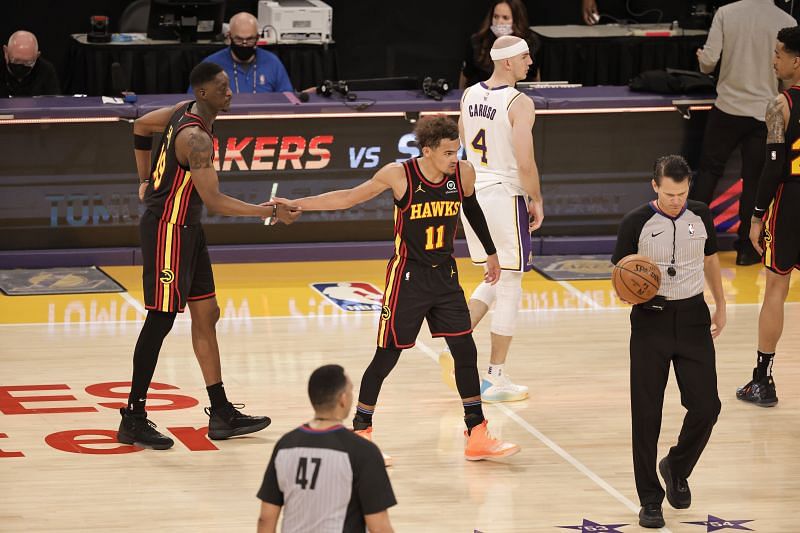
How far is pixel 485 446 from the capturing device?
701 centimetres

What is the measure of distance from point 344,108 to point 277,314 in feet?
6.94

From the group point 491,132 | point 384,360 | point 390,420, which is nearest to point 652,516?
point 384,360

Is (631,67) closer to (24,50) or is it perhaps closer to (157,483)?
(24,50)

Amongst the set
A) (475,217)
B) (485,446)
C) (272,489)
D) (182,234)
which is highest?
(475,217)

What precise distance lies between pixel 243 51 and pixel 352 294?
9.14 ft

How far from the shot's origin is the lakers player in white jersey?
782 cm

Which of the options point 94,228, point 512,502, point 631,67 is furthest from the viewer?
point 631,67

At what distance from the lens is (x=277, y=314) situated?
32.7 feet

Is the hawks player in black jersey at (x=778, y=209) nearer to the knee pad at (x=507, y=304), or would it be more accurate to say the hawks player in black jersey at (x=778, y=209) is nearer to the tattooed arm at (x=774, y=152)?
the tattooed arm at (x=774, y=152)

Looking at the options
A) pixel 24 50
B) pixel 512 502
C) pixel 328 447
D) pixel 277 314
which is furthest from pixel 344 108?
pixel 328 447

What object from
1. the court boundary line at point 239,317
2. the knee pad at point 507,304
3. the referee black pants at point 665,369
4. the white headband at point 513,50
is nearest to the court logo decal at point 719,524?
the referee black pants at point 665,369

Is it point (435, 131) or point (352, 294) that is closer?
point (435, 131)

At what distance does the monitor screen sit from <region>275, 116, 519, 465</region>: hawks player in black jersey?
7.23 m

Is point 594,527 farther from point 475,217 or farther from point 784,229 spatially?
point 784,229
